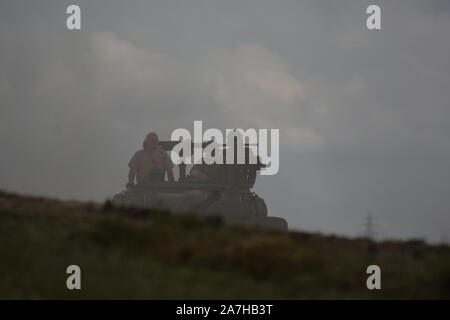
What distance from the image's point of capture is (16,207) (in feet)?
50.5

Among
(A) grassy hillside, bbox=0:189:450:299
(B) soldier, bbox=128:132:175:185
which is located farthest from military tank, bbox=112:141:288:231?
(A) grassy hillside, bbox=0:189:450:299

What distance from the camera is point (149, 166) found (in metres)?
25.9

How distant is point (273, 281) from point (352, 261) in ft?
5.22

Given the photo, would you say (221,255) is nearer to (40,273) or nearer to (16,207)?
(40,273)

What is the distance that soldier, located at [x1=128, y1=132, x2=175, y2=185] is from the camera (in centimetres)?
2575

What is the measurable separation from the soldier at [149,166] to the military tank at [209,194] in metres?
0.18

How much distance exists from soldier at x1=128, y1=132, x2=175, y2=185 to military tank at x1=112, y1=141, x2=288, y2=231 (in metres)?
0.18

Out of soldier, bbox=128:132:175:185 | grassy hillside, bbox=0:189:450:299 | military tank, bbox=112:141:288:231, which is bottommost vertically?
grassy hillside, bbox=0:189:450:299

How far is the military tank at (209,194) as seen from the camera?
25.6 metres

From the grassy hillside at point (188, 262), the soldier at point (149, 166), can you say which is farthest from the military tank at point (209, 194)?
the grassy hillside at point (188, 262)

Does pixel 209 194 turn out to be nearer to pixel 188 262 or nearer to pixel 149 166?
pixel 149 166

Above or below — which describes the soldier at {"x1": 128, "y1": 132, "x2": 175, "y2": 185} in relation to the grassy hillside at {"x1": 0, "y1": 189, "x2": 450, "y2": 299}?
above

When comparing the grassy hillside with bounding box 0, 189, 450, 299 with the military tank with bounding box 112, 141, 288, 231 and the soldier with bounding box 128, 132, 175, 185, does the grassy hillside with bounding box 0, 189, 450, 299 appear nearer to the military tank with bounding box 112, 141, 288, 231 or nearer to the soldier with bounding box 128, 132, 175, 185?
the military tank with bounding box 112, 141, 288, 231
